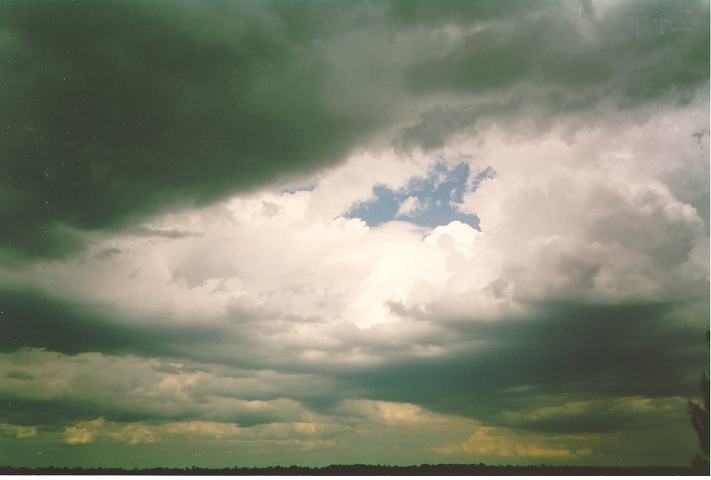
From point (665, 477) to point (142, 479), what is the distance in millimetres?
31229

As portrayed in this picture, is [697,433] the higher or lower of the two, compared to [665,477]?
higher

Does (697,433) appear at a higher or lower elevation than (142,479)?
higher

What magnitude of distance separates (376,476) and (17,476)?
2380 cm

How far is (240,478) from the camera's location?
3322 cm

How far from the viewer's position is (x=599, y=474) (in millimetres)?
35250

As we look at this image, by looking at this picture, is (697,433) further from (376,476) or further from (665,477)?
(376,476)

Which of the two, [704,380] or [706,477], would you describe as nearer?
[706,477]

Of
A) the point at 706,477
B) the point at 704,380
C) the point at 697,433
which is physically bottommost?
the point at 706,477

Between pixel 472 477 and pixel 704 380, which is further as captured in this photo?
pixel 704 380

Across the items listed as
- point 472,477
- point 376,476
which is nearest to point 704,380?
point 472,477

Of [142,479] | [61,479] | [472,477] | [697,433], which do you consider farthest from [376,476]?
[697,433]

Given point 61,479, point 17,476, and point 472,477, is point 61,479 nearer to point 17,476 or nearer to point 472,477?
point 17,476

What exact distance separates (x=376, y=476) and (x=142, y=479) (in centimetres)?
1418

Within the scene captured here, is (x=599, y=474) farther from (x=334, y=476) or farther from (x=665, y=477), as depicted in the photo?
(x=334, y=476)
